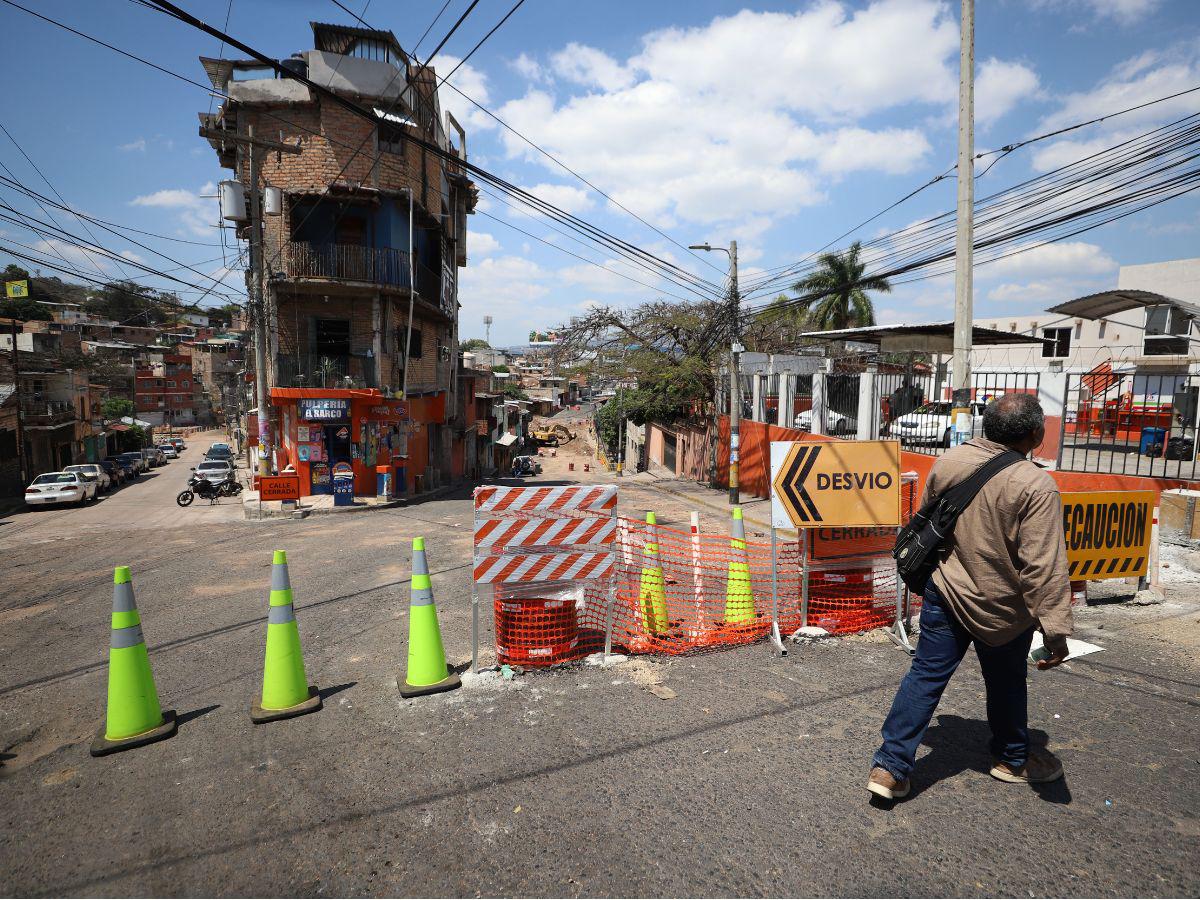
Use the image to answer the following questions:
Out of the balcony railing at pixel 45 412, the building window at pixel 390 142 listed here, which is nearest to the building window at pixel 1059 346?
the building window at pixel 390 142

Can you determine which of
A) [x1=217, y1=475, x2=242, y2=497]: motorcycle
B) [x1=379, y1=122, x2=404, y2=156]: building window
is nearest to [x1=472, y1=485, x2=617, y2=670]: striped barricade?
[x1=379, y1=122, x2=404, y2=156]: building window

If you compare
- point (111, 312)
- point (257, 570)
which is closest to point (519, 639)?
point (257, 570)

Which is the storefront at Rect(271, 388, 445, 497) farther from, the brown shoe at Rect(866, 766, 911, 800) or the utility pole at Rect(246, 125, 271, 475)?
the brown shoe at Rect(866, 766, 911, 800)

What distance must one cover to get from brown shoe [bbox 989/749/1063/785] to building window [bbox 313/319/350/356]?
71.3 ft

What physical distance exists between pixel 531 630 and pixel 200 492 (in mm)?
23599

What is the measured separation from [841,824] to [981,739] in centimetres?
129

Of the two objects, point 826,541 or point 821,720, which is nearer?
point 821,720

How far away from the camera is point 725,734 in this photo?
372 centimetres

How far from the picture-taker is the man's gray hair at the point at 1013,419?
3.00 meters

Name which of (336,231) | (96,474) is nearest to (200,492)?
(96,474)

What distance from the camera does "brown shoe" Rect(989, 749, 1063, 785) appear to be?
3148mm

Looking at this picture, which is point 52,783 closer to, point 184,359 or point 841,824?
point 841,824

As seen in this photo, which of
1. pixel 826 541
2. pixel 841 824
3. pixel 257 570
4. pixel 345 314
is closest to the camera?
pixel 841 824

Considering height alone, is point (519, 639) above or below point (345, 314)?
below
